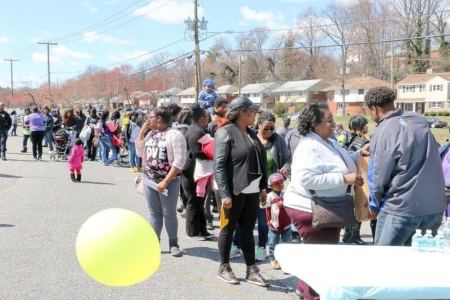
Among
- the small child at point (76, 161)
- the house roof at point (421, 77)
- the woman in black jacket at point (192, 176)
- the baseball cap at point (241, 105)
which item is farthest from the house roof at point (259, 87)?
the baseball cap at point (241, 105)

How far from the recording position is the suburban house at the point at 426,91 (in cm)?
6881

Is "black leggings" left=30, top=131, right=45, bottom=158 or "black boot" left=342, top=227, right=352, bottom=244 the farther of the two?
"black leggings" left=30, top=131, right=45, bottom=158

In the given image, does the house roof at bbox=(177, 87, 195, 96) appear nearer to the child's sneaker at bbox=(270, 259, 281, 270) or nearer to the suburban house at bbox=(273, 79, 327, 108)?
the suburban house at bbox=(273, 79, 327, 108)

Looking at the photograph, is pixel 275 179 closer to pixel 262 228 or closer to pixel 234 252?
pixel 262 228

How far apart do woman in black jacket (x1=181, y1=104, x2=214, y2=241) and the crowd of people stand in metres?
0.01

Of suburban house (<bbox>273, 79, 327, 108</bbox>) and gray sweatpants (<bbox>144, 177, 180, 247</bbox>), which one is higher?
suburban house (<bbox>273, 79, 327, 108</bbox>)

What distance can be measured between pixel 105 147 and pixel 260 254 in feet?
34.8

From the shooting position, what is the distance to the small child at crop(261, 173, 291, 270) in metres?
5.25

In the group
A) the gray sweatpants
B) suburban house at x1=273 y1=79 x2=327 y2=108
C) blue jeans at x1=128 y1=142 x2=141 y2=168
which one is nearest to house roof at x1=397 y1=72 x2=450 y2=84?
suburban house at x1=273 y1=79 x2=327 y2=108

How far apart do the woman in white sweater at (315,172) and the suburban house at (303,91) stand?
271 feet

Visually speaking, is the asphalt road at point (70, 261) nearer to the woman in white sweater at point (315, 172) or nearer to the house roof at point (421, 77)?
the woman in white sweater at point (315, 172)

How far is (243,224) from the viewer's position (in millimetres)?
4703

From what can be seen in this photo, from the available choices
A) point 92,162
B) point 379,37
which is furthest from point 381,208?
point 379,37

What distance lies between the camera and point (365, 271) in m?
2.94
